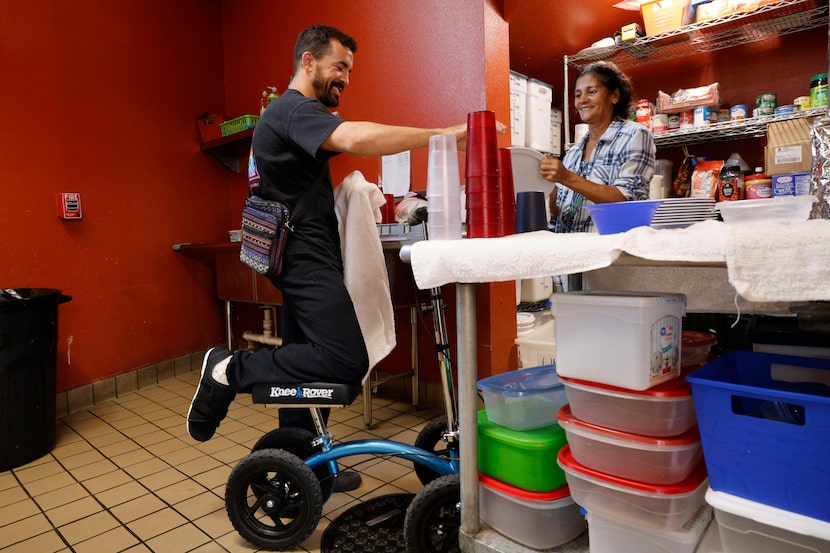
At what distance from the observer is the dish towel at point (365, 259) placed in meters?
1.65

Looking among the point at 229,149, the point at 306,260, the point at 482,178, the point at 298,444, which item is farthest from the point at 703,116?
the point at 229,149

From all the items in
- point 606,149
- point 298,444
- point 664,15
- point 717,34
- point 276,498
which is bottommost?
point 276,498

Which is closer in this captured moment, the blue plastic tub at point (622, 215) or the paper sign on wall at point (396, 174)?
the blue plastic tub at point (622, 215)

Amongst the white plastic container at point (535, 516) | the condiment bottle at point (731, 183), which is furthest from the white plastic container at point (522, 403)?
the condiment bottle at point (731, 183)

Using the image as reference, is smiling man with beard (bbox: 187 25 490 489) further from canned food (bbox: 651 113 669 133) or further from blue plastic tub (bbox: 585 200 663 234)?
canned food (bbox: 651 113 669 133)

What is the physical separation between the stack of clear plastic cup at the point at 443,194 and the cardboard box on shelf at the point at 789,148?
85.2 inches

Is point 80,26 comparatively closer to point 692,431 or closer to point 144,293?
point 144,293

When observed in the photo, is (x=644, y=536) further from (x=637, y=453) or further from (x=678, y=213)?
(x=678, y=213)

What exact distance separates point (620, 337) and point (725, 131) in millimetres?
2515

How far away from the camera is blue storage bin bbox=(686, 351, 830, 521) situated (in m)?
0.79

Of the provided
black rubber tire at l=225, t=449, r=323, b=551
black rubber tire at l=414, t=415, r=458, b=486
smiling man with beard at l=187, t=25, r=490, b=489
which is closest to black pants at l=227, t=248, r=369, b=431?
smiling man with beard at l=187, t=25, r=490, b=489

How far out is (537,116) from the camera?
3068 mm

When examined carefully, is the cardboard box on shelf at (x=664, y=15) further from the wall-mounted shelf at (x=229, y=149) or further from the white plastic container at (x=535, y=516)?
the white plastic container at (x=535, y=516)

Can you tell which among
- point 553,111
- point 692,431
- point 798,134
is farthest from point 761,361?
point 553,111
